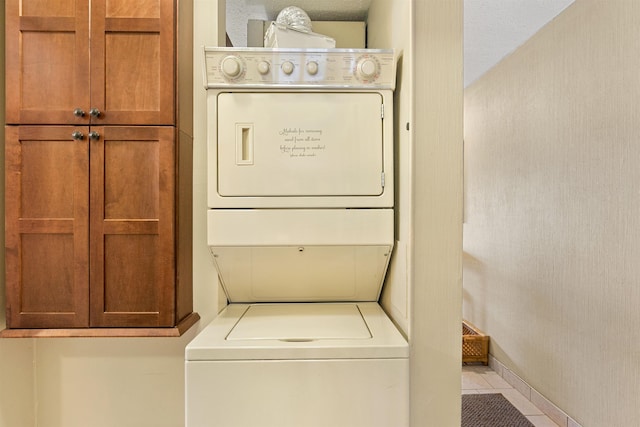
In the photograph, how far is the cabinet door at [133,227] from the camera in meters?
1.44

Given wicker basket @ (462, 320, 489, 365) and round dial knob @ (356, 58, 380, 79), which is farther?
wicker basket @ (462, 320, 489, 365)

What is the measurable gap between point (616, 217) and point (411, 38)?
183 centimetres

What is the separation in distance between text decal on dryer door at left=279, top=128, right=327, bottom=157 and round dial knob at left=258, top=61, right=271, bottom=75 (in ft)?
0.83

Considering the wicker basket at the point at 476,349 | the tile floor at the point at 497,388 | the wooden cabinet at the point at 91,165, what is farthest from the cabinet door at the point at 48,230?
the wicker basket at the point at 476,349

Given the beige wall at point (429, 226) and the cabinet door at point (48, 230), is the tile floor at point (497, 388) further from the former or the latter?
the cabinet door at point (48, 230)

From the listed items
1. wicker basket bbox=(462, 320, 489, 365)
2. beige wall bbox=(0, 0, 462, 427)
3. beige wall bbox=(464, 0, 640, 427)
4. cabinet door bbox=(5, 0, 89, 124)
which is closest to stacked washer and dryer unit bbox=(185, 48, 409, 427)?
beige wall bbox=(0, 0, 462, 427)

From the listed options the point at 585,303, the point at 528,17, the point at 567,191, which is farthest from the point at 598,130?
the point at 585,303

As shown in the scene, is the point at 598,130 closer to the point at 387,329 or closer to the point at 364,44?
the point at 364,44

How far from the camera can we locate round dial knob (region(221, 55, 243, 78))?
1.44 m

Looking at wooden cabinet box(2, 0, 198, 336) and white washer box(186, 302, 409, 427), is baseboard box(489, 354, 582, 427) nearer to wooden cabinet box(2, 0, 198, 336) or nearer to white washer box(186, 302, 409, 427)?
white washer box(186, 302, 409, 427)

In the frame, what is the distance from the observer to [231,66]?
4.71ft

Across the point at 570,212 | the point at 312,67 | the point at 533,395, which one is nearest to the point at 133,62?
the point at 312,67

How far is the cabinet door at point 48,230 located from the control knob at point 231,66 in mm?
647

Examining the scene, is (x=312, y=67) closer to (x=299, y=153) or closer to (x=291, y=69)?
(x=291, y=69)
